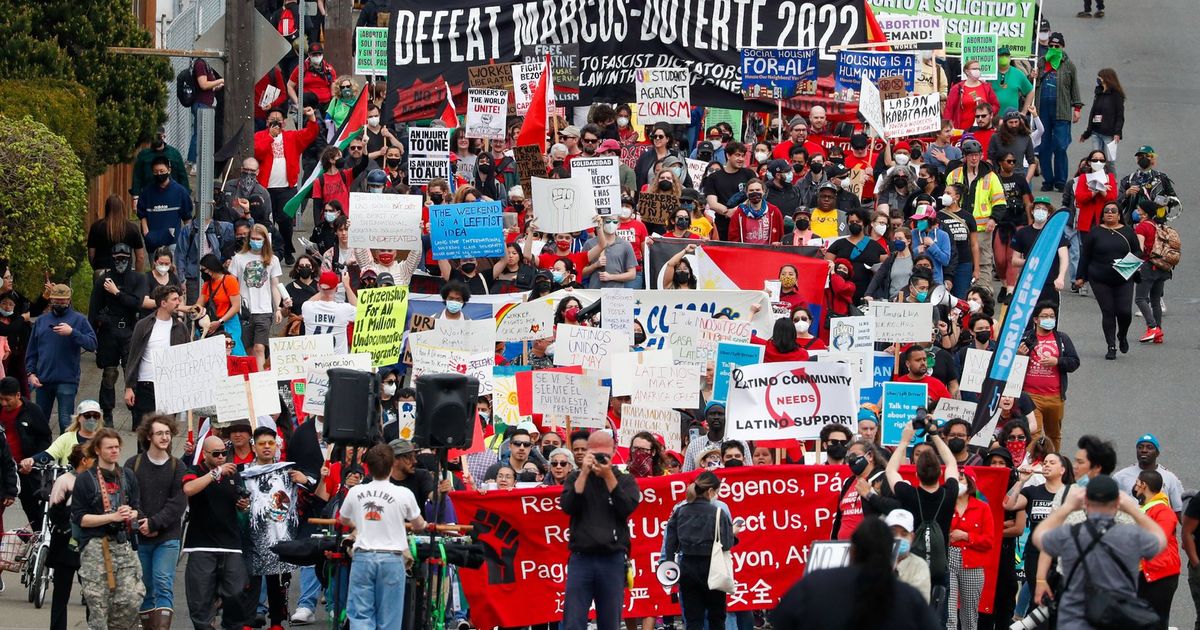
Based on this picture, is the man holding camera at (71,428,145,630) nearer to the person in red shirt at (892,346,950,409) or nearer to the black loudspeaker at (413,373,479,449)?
the black loudspeaker at (413,373,479,449)

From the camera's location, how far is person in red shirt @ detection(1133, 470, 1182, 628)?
14.0 meters

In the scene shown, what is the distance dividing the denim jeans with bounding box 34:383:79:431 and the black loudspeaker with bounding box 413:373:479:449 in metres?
6.19

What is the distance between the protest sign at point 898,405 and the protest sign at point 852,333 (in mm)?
1524

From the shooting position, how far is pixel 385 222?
69.7 ft

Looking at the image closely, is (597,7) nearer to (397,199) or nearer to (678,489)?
(397,199)

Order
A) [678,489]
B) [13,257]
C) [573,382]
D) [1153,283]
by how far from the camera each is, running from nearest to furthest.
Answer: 1. [678,489]
2. [573,382]
3. [13,257]
4. [1153,283]

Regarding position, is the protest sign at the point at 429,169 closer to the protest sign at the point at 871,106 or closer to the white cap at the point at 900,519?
the protest sign at the point at 871,106

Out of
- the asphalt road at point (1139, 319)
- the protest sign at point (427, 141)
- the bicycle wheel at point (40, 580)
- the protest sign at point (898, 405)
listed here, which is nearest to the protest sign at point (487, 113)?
the protest sign at point (427, 141)

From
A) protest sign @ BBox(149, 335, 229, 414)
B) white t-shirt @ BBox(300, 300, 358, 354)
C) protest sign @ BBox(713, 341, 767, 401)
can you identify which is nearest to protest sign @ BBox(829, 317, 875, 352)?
protest sign @ BBox(713, 341, 767, 401)

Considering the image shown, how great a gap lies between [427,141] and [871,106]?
4981mm

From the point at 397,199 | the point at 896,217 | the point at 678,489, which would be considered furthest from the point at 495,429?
the point at 896,217

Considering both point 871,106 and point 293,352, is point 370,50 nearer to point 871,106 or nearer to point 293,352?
point 871,106

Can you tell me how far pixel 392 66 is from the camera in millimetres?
25031

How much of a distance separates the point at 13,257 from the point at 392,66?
6.63m
